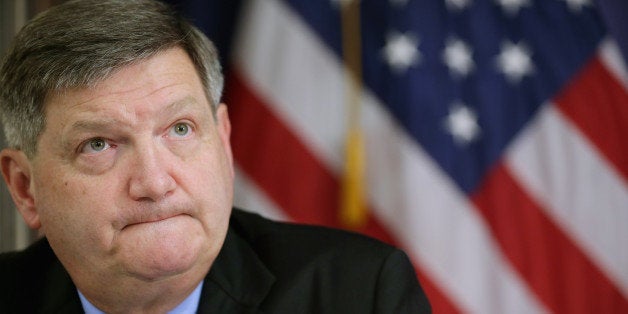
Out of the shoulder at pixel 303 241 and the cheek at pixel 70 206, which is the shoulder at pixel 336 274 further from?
the cheek at pixel 70 206

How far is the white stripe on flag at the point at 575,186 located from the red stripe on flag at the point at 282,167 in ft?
1.73

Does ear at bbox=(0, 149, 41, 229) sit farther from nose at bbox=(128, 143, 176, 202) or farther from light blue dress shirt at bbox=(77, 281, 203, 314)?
nose at bbox=(128, 143, 176, 202)

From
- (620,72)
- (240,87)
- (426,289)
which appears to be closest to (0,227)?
(240,87)

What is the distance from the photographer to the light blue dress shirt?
5.58 ft

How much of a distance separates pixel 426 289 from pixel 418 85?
67 centimetres

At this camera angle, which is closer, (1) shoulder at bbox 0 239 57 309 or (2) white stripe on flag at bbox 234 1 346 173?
(1) shoulder at bbox 0 239 57 309

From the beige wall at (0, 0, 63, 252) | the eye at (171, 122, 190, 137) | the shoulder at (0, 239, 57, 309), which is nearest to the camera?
the eye at (171, 122, 190, 137)

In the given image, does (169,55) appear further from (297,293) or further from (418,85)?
(418,85)

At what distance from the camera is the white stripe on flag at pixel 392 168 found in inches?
102

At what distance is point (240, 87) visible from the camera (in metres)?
2.80

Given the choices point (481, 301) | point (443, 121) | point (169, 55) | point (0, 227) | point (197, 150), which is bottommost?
point (0, 227)

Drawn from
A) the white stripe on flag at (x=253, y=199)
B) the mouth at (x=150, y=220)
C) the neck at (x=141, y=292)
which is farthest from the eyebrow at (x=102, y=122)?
the white stripe on flag at (x=253, y=199)

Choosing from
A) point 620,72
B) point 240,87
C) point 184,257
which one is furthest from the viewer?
point 240,87

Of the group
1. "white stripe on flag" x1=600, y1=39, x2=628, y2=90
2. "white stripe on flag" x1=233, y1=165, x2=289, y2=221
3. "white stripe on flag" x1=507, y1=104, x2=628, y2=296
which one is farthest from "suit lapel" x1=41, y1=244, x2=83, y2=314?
"white stripe on flag" x1=600, y1=39, x2=628, y2=90
